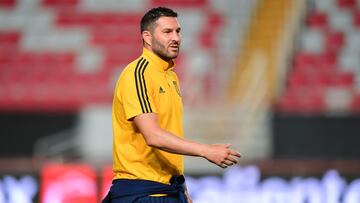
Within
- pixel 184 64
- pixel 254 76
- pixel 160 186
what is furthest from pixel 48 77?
pixel 160 186

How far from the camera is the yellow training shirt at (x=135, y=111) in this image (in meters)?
4.25

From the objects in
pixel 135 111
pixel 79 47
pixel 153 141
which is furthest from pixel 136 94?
pixel 79 47

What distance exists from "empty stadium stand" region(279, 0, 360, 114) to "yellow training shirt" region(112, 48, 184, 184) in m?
6.96

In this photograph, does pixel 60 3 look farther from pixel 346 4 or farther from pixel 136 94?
pixel 136 94

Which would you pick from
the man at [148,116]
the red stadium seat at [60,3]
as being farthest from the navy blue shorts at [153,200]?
the red stadium seat at [60,3]

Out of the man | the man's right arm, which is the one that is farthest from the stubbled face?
the man's right arm

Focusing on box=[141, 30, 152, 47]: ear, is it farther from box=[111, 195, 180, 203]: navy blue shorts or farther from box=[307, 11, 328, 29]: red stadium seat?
box=[307, 11, 328, 29]: red stadium seat

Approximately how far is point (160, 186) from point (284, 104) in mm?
8269

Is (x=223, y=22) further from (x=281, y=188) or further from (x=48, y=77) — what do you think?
(x=281, y=188)

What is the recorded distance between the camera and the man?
425cm

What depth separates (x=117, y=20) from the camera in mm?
14922

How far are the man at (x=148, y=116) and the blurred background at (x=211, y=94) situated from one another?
13.0 ft

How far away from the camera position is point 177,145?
4086 millimetres

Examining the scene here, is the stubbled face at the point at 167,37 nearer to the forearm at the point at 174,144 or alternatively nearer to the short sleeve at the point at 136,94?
the short sleeve at the point at 136,94
